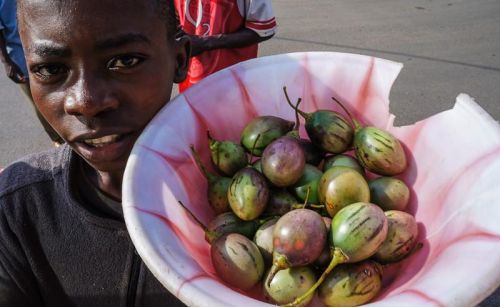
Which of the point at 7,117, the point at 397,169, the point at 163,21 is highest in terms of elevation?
the point at 163,21

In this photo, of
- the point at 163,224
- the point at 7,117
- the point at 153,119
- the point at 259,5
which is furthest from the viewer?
the point at 7,117

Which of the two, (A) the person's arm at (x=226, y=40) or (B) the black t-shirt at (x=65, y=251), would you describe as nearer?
(B) the black t-shirt at (x=65, y=251)

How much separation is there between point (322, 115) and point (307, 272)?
0.42 m

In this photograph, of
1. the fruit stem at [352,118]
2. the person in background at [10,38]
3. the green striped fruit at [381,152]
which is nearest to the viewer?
the green striped fruit at [381,152]

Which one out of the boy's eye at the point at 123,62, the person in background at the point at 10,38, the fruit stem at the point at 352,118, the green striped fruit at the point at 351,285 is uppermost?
the boy's eye at the point at 123,62

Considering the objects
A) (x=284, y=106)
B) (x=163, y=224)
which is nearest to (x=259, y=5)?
(x=284, y=106)

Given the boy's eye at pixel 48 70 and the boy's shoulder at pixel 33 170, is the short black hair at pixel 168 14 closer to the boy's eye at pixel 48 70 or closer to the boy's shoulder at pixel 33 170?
the boy's eye at pixel 48 70

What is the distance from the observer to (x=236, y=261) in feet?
3.12

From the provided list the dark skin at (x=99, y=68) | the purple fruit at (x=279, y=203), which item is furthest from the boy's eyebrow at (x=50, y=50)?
the purple fruit at (x=279, y=203)

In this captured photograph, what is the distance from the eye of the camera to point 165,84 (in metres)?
1.09

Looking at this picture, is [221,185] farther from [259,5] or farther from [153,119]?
[259,5]

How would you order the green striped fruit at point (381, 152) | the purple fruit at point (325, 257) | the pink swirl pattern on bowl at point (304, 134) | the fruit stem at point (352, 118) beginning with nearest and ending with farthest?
the pink swirl pattern on bowl at point (304, 134)
the purple fruit at point (325, 257)
the green striped fruit at point (381, 152)
the fruit stem at point (352, 118)

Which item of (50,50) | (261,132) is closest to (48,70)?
(50,50)

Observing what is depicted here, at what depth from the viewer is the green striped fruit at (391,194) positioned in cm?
110
